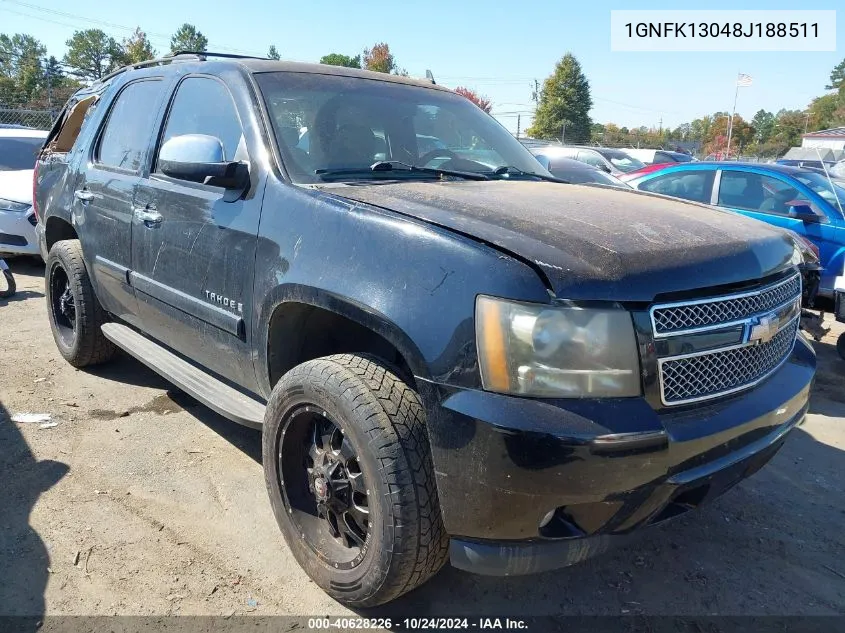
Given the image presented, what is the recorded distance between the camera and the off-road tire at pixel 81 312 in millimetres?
4180

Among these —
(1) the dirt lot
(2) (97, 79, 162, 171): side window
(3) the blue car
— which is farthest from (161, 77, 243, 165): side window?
(3) the blue car

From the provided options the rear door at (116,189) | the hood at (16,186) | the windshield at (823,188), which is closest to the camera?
the rear door at (116,189)

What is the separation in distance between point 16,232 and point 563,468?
7.77 metres

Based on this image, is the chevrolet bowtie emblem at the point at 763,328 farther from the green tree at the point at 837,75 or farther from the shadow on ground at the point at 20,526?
the green tree at the point at 837,75

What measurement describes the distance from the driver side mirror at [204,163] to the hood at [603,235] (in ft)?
1.56

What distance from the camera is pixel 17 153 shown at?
8.71 metres

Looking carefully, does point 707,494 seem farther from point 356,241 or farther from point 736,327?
point 356,241

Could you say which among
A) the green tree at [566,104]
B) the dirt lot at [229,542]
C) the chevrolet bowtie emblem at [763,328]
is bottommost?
the dirt lot at [229,542]

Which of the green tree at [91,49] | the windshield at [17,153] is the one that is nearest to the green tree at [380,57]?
the green tree at [91,49]

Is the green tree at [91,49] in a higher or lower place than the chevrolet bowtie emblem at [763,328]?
higher

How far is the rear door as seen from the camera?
3.53 meters

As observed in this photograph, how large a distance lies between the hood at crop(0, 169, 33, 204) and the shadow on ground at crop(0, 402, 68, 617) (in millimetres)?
4981

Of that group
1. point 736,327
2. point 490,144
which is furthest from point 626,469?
point 490,144

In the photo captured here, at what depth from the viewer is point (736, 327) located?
2035mm
